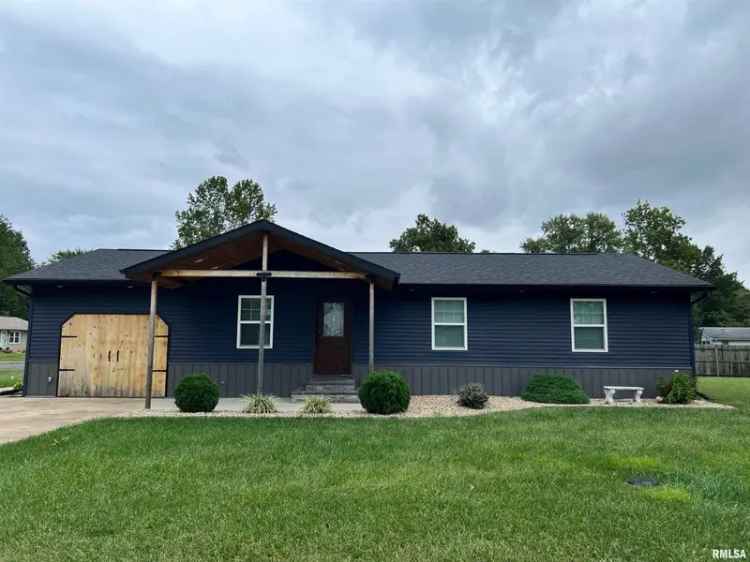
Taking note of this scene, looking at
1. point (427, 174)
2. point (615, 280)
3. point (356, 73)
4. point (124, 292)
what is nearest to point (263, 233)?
point (124, 292)

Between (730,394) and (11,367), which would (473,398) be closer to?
(730,394)

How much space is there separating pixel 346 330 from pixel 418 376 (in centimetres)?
222

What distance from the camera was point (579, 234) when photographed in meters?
46.6

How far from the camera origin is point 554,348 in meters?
12.4

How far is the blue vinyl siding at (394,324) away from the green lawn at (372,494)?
5143 mm

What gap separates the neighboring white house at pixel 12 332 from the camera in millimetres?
48938

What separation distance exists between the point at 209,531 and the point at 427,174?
19.3 m

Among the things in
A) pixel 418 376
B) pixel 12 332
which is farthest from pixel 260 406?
pixel 12 332

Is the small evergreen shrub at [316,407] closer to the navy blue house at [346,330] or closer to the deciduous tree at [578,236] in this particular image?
the navy blue house at [346,330]

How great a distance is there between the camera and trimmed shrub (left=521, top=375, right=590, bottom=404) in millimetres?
10922

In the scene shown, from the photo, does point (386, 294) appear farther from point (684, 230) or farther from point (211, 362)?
point (684, 230)

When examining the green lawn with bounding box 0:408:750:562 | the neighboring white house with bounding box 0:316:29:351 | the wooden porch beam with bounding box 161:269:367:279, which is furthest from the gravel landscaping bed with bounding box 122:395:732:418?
the neighboring white house with bounding box 0:316:29:351

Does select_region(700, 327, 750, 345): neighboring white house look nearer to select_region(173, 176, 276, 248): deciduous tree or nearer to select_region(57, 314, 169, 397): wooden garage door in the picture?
select_region(173, 176, 276, 248): deciduous tree

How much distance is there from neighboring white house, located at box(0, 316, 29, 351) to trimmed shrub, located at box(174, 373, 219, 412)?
4961cm
